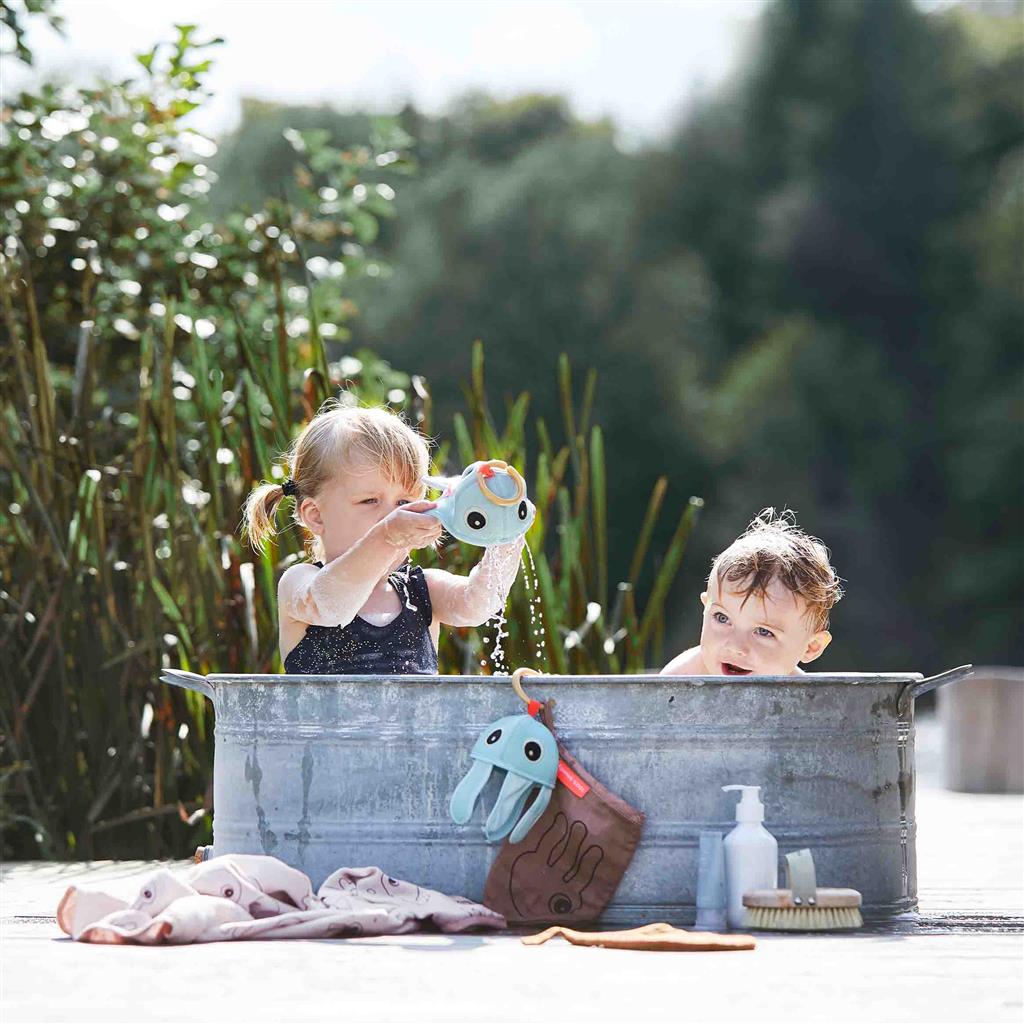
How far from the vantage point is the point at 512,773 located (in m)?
2.60

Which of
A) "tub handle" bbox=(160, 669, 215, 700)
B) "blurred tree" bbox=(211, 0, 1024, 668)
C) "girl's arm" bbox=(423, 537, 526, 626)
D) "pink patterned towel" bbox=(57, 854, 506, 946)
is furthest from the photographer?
"blurred tree" bbox=(211, 0, 1024, 668)

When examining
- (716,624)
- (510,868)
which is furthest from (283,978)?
(716,624)

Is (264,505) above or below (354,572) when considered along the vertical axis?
above

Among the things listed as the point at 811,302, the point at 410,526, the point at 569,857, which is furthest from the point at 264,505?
the point at 811,302

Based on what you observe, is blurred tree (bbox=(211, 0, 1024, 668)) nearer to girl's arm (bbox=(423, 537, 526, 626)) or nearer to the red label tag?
girl's arm (bbox=(423, 537, 526, 626))

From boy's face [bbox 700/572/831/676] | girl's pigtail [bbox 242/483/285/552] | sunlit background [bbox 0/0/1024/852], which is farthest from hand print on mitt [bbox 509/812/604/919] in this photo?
sunlit background [bbox 0/0/1024/852]

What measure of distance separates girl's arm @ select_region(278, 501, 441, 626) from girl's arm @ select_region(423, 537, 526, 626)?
0.16 metres

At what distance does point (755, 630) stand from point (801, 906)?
29.3 inches

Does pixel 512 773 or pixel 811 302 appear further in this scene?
pixel 811 302

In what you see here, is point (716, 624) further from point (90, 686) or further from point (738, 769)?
point (90, 686)

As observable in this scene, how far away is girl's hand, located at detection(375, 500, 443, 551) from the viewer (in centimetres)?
280

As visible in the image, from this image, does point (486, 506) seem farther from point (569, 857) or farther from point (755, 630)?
point (755, 630)

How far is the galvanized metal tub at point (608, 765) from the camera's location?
104 inches

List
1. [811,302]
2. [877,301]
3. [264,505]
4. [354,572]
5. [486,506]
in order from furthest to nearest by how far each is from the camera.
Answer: [811,302]
[877,301]
[264,505]
[354,572]
[486,506]
